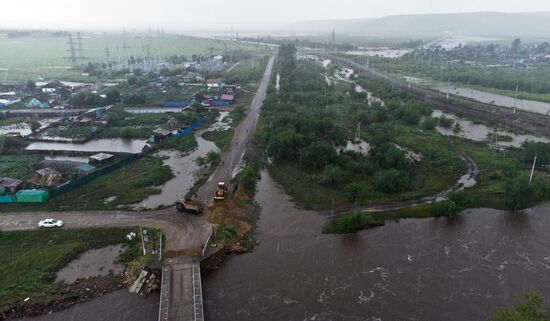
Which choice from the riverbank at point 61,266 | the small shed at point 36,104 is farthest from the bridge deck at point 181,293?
the small shed at point 36,104

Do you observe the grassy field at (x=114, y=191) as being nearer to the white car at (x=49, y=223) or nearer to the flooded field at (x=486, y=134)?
the white car at (x=49, y=223)

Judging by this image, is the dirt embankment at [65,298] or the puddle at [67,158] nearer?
the dirt embankment at [65,298]

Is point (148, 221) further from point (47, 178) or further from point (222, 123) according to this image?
point (222, 123)

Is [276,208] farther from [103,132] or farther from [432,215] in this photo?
[103,132]

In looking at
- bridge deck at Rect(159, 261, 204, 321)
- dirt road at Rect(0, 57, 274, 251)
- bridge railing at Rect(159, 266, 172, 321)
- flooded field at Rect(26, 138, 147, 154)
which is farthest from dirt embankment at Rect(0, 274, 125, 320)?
flooded field at Rect(26, 138, 147, 154)

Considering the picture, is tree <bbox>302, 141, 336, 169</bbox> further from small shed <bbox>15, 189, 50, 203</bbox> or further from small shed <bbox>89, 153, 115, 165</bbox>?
small shed <bbox>15, 189, 50, 203</bbox>

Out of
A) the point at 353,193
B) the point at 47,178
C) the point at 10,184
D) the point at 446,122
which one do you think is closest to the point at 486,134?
the point at 446,122
